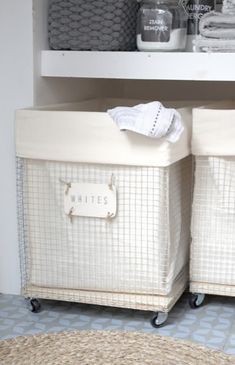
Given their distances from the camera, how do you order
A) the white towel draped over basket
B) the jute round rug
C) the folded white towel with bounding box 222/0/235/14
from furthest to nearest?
the folded white towel with bounding box 222/0/235/14 → the white towel draped over basket → the jute round rug

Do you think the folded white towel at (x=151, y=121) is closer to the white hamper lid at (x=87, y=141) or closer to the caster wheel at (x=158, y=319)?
the white hamper lid at (x=87, y=141)

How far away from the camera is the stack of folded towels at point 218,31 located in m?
1.42

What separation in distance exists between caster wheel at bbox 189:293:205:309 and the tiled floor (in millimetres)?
12

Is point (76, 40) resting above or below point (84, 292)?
above

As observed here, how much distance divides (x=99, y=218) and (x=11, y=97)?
38cm

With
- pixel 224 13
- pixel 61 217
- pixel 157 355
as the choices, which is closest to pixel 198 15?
pixel 224 13

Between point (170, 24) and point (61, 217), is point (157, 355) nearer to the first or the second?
point (61, 217)

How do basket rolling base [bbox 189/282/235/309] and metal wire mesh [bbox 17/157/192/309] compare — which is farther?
basket rolling base [bbox 189/282/235/309]

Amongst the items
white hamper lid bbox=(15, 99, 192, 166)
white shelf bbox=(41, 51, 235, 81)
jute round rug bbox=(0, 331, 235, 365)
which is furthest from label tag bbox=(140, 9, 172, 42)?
jute round rug bbox=(0, 331, 235, 365)

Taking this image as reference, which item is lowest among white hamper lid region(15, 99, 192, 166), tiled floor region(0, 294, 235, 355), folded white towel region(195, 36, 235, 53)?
tiled floor region(0, 294, 235, 355)

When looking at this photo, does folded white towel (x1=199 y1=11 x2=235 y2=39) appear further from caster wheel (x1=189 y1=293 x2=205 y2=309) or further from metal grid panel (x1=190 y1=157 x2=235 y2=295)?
caster wheel (x1=189 y1=293 x2=205 y2=309)

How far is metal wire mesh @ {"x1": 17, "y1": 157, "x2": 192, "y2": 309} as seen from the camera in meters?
1.35

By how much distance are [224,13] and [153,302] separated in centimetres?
68

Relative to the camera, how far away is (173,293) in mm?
1427
